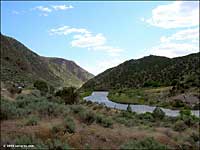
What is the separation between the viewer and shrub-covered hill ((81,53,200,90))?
83.6m

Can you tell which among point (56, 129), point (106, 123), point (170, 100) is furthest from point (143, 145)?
point (170, 100)

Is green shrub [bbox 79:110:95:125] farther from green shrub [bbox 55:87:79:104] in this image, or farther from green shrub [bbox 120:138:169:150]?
green shrub [bbox 55:87:79:104]

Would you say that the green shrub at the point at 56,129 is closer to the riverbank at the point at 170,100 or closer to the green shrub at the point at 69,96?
the green shrub at the point at 69,96

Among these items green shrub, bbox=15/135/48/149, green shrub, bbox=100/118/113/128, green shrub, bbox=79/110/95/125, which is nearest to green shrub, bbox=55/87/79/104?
green shrub, bbox=79/110/95/125

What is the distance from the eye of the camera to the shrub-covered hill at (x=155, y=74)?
83.6m

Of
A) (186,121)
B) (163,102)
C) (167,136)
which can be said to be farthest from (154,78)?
(167,136)

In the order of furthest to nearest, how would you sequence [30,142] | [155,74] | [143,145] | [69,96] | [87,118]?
[155,74] < [69,96] < [87,118] < [143,145] < [30,142]

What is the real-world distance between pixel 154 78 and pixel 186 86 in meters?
36.4

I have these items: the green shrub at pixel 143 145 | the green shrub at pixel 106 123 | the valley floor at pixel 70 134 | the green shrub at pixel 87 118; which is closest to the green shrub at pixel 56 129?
the valley floor at pixel 70 134

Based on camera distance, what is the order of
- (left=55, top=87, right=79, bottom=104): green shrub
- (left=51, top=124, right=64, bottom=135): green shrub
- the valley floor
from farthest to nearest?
1. (left=55, top=87, right=79, bottom=104): green shrub
2. (left=51, top=124, right=64, bottom=135): green shrub
3. the valley floor

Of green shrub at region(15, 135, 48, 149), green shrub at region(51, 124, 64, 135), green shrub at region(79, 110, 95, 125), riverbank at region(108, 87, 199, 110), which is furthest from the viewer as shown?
riverbank at region(108, 87, 199, 110)

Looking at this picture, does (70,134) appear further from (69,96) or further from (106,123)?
(69,96)

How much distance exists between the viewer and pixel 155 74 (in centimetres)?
10856

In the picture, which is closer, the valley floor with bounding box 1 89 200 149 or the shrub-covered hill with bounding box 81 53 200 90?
the valley floor with bounding box 1 89 200 149
